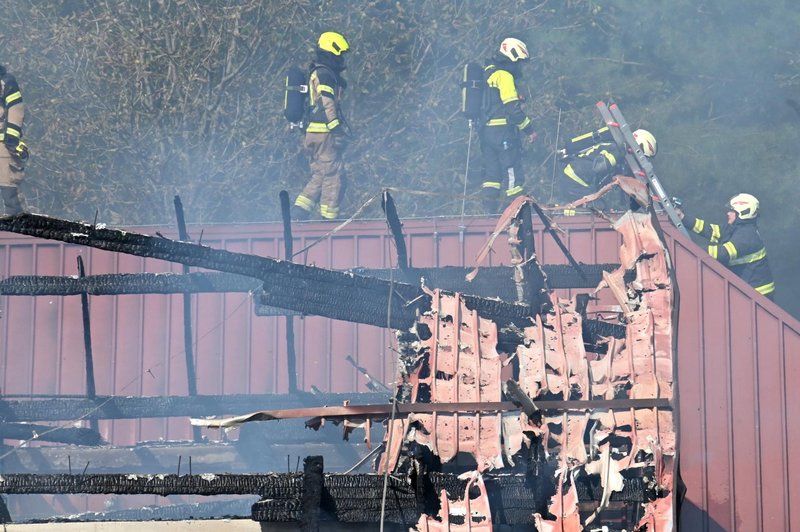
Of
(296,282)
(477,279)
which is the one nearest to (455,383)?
(296,282)

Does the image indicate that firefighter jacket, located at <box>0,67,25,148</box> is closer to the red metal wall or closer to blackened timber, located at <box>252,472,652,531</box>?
the red metal wall

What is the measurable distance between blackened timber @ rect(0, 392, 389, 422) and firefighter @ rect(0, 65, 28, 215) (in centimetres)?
379

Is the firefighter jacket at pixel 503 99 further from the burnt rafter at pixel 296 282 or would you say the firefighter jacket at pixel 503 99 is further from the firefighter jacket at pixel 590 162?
the burnt rafter at pixel 296 282

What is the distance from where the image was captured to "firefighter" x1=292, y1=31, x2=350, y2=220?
12.4 metres

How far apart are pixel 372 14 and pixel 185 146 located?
3807mm

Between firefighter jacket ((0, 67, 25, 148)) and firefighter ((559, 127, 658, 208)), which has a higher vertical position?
firefighter jacket ((0, 67, 25, 148))

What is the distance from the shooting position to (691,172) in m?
18.3

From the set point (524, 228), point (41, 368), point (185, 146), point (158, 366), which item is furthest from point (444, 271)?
point (185, 146)

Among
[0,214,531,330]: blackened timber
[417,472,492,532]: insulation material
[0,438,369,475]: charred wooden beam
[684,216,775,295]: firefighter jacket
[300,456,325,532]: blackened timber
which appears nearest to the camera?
[417,472,492,532]: insulation material

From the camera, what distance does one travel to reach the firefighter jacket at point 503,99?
1267cm

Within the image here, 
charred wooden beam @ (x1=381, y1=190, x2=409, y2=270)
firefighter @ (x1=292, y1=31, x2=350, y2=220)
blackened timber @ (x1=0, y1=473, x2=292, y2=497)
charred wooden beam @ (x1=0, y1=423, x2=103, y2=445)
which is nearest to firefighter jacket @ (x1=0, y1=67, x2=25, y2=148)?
firefighter @ (x1=292, y1=31, x2=350, y2=220)

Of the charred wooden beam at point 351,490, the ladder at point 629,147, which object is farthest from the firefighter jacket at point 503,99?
the charred wooden beam at point 351,490

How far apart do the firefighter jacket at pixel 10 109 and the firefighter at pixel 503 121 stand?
17.1 feet

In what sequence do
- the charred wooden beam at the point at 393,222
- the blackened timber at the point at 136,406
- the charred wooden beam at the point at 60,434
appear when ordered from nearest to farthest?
the charred wooden beam at the point at 393,222, the blackened timber at the point at 136,406, the charred wooden beam at the point at 60,434
